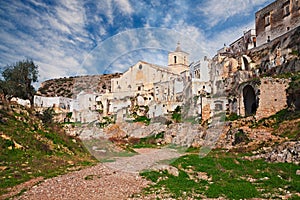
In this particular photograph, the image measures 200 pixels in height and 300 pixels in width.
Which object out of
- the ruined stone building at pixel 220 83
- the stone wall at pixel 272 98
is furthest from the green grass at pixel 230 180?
the stone wall at pixel 272 98

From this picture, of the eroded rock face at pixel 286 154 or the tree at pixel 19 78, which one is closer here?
the eroded rock face at pixel 286 154

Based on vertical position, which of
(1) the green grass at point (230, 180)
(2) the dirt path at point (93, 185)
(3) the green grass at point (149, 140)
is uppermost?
(2) the dirt path at point (93, 185)

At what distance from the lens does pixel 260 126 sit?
23297mm

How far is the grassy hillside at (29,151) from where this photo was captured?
1204cm

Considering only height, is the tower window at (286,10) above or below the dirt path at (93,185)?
above

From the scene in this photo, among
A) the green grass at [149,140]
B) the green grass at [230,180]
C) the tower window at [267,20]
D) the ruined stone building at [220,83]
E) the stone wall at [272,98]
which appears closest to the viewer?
the green grass at [230,180]

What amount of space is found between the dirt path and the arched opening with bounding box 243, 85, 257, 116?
19043 mm

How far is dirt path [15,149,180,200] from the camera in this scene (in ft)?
30.8

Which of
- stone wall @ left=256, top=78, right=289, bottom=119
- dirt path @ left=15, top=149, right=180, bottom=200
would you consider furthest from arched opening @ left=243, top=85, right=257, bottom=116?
dirt path @ left=15, top=149, right=180, bottom=200

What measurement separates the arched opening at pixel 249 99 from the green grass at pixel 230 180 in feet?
48.2

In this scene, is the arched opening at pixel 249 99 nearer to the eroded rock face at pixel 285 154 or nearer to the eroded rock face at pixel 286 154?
the eroded rock face at pixel 285 154

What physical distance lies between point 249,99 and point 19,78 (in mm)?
25287

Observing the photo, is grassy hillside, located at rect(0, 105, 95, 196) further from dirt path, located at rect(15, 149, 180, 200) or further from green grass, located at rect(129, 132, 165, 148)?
green grass, located at rect(129, 132, 165, 148)

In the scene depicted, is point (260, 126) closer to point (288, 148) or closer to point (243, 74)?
point (288, 148)
